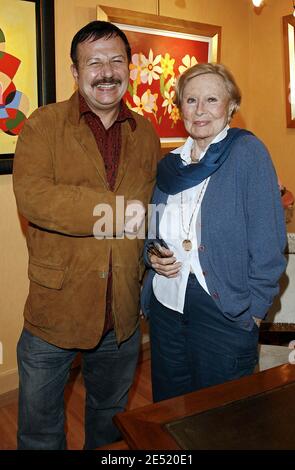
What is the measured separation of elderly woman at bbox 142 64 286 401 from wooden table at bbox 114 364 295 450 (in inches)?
12.9

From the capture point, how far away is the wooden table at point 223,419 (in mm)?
961

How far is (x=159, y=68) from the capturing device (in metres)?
2.82

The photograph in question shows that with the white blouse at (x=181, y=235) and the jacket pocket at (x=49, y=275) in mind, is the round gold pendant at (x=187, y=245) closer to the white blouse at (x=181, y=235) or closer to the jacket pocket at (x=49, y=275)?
the white blouse at (x=181, y=235)

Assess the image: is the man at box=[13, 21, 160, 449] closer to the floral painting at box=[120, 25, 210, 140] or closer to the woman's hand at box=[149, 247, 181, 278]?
the woman's hand at box=[149, 247, 181, 278]

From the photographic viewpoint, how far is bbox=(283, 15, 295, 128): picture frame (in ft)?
10.2

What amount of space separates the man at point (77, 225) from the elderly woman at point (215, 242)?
150 millimetres

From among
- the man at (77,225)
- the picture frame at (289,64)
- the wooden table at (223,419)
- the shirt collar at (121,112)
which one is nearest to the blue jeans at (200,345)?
the man at (77,225)

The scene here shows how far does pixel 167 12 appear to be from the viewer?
289 centimetres

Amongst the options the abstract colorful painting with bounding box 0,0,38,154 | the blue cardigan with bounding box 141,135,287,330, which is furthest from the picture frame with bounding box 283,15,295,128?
the blue cardigan with bounding box 141,135,287,330

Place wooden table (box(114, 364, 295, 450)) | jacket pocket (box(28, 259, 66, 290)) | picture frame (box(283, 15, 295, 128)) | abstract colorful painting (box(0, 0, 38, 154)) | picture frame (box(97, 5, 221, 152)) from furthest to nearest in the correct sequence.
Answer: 1. picture frame (box(283, 15, 295, 128))
2. picture frame (box(97, 5, 221, 152))
3. abstract colorful painting (box(0, 0, 38, 154))
4. jacket pocket (box(28, 259, 66, 290))
5. wooden table (box(114, 364, 295, 450))
